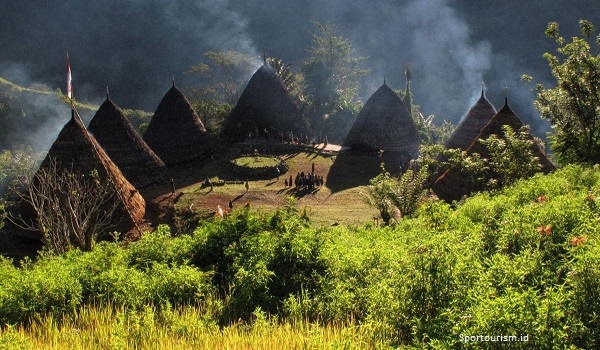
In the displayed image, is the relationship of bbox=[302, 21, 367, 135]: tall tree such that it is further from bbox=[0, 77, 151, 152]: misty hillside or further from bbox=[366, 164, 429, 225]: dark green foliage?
bbox=[366, 164, 429, 225]: dark green foliage

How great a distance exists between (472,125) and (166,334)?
17.3 meters

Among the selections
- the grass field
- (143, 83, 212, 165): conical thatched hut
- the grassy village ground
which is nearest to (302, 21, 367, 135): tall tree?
the grassy village ground

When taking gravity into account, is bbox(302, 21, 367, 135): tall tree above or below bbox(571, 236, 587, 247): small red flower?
above

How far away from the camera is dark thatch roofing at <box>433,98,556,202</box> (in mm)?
14750

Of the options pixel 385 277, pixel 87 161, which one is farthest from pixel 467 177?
pixel 87 161

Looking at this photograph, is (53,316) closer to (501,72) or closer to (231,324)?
(231,324)

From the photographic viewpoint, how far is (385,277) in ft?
22.5

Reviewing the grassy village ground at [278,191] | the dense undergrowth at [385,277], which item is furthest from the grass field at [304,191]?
the dense undergrowth at [385,277]

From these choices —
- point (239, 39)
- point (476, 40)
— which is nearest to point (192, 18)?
point (239, 39)

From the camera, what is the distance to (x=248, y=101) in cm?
2794

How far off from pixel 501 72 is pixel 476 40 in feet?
20.9

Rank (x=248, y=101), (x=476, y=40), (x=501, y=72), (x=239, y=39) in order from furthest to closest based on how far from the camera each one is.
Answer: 1. (x=239, y=39)
2. (x=476, y=40)
3. (x=501, y=72)
4. (x=248, y=101)

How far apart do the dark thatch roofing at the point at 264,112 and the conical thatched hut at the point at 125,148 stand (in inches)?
286

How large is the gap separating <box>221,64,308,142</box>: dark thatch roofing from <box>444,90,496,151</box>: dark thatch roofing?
9385 mm
